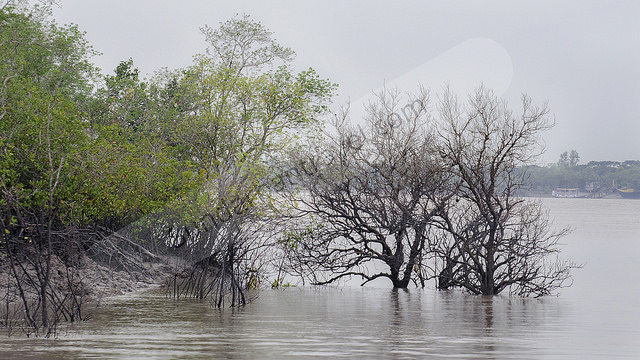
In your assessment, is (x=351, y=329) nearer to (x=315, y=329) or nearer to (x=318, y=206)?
(x=315, y=329)

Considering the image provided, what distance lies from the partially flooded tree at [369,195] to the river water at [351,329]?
1129 millimetres

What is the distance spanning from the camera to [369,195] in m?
25.9

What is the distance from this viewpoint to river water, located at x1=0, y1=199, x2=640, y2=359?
14148mm

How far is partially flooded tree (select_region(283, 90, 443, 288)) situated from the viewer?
25469 mm

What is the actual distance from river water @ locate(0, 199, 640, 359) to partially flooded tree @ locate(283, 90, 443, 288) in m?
1.13

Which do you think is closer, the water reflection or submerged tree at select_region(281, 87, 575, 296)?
the water reflection

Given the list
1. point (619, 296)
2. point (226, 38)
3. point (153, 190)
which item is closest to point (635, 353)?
point (153, 190)

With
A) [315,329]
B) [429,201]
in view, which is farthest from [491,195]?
[315,329]

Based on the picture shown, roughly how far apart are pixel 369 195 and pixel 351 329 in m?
9.05

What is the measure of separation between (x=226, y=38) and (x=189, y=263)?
39.7 feet

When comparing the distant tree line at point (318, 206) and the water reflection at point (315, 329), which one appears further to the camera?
the distant tree line at point (318, 206)

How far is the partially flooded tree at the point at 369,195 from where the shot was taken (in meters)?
25.5

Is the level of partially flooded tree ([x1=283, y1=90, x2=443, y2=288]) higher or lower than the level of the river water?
higher

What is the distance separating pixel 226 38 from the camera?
117 ft
